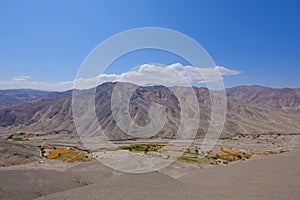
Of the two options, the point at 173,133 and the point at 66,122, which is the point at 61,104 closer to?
the point at 66,122

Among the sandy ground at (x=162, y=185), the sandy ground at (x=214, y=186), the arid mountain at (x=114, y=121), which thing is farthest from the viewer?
the arid mountain at (x=114, y=121)

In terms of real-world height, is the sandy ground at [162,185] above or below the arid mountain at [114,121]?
below

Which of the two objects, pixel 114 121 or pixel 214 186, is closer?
pixel 214 186

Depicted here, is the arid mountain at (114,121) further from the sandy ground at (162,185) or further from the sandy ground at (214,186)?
the sandy ground at (214,186)

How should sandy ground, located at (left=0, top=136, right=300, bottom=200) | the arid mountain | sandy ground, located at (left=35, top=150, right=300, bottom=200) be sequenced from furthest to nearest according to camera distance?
the arid mountain → sandy ground, located at (left=0, top=136, right=300, bottom=200) → sandy ground, located at (left=35, top=150, right=300, bottom=200)

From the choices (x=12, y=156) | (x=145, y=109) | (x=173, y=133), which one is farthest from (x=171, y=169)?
(x=145, y=109)

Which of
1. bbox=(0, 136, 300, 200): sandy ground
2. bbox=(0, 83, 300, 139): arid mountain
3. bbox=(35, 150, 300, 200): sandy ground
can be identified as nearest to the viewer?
bbox=(35, 150, 300, 200): sandy ground

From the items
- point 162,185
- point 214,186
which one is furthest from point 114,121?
point 162,185

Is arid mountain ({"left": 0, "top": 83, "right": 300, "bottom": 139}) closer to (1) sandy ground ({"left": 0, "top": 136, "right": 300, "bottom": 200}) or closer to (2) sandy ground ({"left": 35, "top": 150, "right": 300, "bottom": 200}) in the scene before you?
(1) sandy ground ({"left": 0, "top": 136, "right": 300, "bottom": 200})

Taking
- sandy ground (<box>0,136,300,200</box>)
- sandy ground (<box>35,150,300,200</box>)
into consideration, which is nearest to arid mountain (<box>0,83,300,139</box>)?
sandy ground (<box>0,136,300,200</box>)

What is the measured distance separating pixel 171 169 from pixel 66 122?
132 metres

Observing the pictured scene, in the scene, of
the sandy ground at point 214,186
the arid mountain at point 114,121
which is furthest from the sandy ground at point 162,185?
the arid mountain at point 114,121

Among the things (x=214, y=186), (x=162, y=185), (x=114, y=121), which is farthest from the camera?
(x=114, y=121)

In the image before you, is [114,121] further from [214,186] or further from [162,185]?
[162,185]
